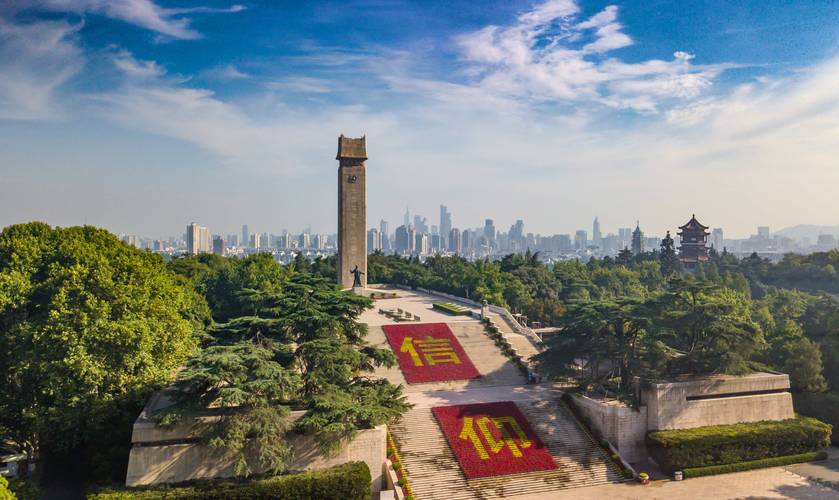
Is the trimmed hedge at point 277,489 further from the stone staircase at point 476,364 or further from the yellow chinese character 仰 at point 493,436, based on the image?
the stone staircase at point 476,364

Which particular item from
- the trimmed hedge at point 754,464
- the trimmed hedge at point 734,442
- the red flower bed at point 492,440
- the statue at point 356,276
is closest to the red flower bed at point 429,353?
the red flower bed at point 492,440

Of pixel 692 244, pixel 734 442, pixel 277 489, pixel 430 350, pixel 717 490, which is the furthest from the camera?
pixel 692 244

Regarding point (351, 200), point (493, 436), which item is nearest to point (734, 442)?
point (493, 436)

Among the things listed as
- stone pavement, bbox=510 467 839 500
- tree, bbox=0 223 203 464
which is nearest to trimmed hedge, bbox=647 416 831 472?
stone pavement, bbox=510 467 839 500

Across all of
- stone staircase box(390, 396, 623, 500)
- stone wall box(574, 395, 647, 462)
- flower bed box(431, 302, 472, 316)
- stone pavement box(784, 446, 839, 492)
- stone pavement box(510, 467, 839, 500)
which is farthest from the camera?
flower bed box(431, 302, 472, 316)

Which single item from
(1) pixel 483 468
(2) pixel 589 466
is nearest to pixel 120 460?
(1) pixel 483 468

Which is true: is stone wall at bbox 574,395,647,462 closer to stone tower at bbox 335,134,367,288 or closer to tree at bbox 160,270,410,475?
tree at bbox 160,270,410,475

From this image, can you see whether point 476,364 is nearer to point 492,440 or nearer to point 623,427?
point 492,440
